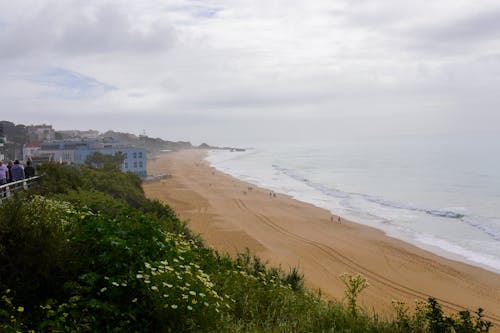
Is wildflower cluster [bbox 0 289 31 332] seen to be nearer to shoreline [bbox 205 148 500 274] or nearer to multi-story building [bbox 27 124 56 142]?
shoreline [bbox 205 148 500 274]

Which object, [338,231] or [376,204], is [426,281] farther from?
[376,204]

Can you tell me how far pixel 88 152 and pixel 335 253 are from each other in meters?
46.7

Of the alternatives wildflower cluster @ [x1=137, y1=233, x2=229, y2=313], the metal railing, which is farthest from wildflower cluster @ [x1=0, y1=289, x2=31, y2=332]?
the metal railing

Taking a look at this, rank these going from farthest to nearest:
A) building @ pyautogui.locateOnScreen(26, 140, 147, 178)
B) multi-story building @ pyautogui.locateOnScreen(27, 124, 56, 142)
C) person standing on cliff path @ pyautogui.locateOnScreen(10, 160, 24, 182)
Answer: multi-story building @ pyautogui.locateOnScreen(27, 124, 56, 142) < building @ pyautogui.locateOnScreen(26, 140, 147, 178) < person standing on cliff path @ pyautogui.locateOnScreen(10, 160, 24, 182)

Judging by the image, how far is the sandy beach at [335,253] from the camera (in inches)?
642

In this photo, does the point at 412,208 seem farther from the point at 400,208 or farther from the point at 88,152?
the point at 88,152

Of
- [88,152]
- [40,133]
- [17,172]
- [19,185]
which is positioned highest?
[40,133]

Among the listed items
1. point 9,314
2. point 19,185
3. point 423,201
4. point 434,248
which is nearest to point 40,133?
point 423,201

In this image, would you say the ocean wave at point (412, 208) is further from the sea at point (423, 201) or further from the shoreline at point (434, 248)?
the shoreline at point (434, 248)

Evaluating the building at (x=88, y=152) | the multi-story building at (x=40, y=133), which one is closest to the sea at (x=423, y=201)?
the building at (x=88, y=152)

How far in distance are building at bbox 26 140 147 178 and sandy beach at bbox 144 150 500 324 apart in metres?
23.1

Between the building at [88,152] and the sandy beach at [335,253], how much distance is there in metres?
23.1

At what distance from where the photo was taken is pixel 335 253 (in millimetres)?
21734

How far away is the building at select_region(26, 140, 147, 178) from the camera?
58.7 meters
